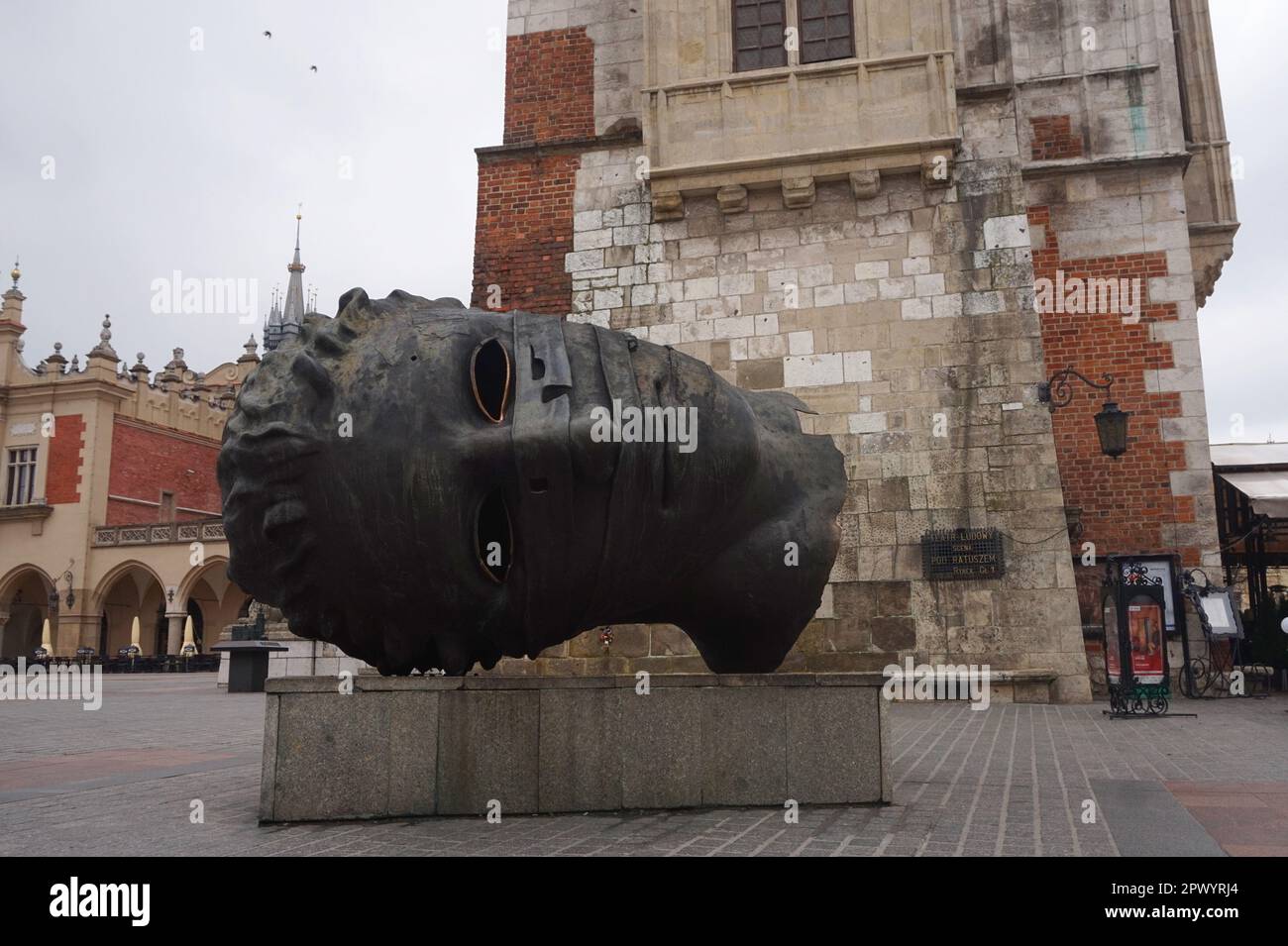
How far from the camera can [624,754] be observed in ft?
Result: 15.0

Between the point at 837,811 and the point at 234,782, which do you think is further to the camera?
the point at 234,782

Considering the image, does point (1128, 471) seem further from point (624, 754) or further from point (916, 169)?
point (624, 754)

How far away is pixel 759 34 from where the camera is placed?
43.2 ft

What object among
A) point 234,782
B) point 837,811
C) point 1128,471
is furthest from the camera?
point 1128,471

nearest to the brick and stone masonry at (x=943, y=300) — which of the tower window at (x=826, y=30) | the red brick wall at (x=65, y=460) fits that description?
the tower window at (x=826, y=30)

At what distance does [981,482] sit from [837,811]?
785 centimetres

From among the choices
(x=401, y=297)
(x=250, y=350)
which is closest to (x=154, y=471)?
(x=250, y=350)

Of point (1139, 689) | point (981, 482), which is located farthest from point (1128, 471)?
point (1139, 689)

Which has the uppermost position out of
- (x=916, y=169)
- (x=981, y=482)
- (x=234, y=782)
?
(x=916, y=169)

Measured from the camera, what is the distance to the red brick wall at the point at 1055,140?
1325cm

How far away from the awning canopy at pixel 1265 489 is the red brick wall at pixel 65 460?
41.3m

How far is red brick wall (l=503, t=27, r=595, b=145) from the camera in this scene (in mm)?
14125

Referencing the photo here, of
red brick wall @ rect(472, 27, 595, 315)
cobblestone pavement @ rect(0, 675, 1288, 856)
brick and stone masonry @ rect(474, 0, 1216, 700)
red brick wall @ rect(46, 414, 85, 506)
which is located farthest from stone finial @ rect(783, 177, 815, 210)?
red brick wall @ rect(46, 414, 85, 506)

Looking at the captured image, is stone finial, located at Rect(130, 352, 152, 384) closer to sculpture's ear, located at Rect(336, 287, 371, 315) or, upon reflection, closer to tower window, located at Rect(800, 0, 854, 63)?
tower window, located at Rect(800, 0, 854, 63)
